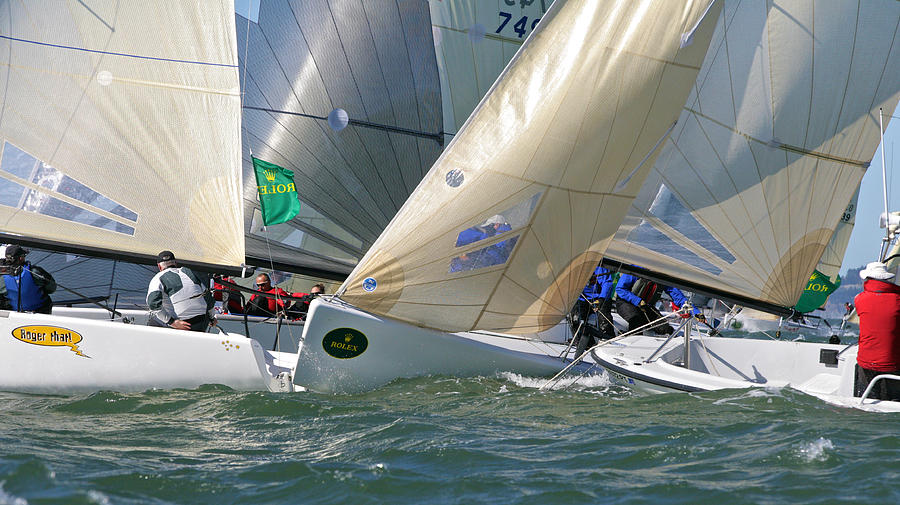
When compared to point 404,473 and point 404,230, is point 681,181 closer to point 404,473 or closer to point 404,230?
point 404,230

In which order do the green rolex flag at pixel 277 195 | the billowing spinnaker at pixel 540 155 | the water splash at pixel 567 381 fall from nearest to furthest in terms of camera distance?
the billowing spinnaker at pixel 540 155 < the water splash at pixel 567 381 < the green rolex flag at pixel 277 195

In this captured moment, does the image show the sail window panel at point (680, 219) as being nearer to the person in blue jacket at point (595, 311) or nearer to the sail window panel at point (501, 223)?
the person in blue jacket at point (595, 311)

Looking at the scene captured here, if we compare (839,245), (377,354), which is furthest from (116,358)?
(839,245)

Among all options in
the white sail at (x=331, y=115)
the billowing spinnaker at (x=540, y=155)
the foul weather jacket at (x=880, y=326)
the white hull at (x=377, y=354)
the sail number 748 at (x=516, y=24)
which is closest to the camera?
the foul weather jacket at (x=880, y=326)

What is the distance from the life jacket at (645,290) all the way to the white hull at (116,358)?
4.13 meters

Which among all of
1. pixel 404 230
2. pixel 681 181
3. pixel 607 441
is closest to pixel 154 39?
pixel 404 230

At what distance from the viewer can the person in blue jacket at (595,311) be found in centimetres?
735

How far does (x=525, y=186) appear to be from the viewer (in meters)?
Result: 6.06

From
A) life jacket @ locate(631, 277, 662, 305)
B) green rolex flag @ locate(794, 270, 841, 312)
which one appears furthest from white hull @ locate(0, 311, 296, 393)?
green rolex flag @ locate(794, 270, 841, 312)

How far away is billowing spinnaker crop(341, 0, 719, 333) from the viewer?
6.02 meters

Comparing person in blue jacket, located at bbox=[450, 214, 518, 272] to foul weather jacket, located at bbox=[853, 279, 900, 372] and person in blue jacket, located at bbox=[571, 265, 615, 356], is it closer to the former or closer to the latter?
person in blue jacket, located at bbox=[571, 265, 615, 356]

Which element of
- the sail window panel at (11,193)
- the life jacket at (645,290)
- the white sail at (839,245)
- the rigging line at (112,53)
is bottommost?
the life jacket at (645,290)

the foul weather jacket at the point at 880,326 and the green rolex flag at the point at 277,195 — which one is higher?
the green rolex flag at the point at 277,195

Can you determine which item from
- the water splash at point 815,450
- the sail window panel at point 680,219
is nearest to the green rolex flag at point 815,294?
the sail window panel at point 680,219
